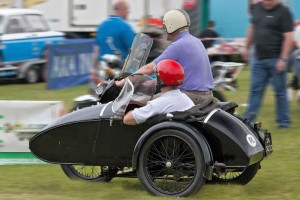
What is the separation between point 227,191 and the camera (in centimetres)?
749

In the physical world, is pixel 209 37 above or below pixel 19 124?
below

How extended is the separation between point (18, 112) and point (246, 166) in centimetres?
322

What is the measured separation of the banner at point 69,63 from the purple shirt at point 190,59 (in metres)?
10.3

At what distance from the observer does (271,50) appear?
1103cm

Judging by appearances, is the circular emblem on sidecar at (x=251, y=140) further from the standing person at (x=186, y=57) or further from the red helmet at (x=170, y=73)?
the red helmet at (x=170, y=73)

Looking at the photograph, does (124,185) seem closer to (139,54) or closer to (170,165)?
(170,165)

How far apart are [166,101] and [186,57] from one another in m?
0.65

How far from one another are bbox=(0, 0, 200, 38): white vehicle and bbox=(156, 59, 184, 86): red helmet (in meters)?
16.2

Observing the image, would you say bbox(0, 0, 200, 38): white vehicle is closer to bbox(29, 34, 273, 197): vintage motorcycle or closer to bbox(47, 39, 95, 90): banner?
bbox(47, 39, 95, 90): banner

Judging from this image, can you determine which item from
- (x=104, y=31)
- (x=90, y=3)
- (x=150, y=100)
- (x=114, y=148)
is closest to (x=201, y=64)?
(x=150, y=100)

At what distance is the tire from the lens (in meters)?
19.5

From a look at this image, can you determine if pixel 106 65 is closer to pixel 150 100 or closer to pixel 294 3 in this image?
pixel 150 100

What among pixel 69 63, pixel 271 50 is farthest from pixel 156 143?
pixel 69 63

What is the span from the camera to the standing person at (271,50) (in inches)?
430
